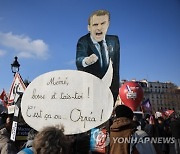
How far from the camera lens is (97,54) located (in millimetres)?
3201

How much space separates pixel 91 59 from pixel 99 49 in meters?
0.17

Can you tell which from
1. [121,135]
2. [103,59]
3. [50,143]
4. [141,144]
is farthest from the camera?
[103,59]

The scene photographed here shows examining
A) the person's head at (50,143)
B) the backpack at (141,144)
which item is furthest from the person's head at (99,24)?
the person's head at (50,143)

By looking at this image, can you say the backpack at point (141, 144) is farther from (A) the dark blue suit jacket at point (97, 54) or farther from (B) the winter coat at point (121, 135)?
(A) the dark blue suit jacket at point (97, 54)

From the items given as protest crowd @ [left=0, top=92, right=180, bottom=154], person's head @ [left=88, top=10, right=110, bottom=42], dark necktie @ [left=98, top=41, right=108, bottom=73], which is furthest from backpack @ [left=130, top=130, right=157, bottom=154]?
person's head @ [left=88, top=10, right=110, bottom=42]

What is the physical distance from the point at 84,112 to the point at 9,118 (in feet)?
5.89

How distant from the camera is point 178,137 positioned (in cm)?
620

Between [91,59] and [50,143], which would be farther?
[91,59]

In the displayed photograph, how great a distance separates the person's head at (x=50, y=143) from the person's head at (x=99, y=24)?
1850 millimetres

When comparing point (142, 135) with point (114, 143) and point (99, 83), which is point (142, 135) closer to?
point (114, 143)

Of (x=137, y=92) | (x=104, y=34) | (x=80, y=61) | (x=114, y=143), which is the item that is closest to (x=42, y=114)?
(x=80, y=61)

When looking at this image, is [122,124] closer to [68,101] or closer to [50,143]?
[68,101]

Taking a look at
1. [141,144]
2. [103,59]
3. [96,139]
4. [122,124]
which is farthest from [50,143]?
[96,139]

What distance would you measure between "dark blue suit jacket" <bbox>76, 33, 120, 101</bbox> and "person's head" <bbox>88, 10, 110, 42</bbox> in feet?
0.28
